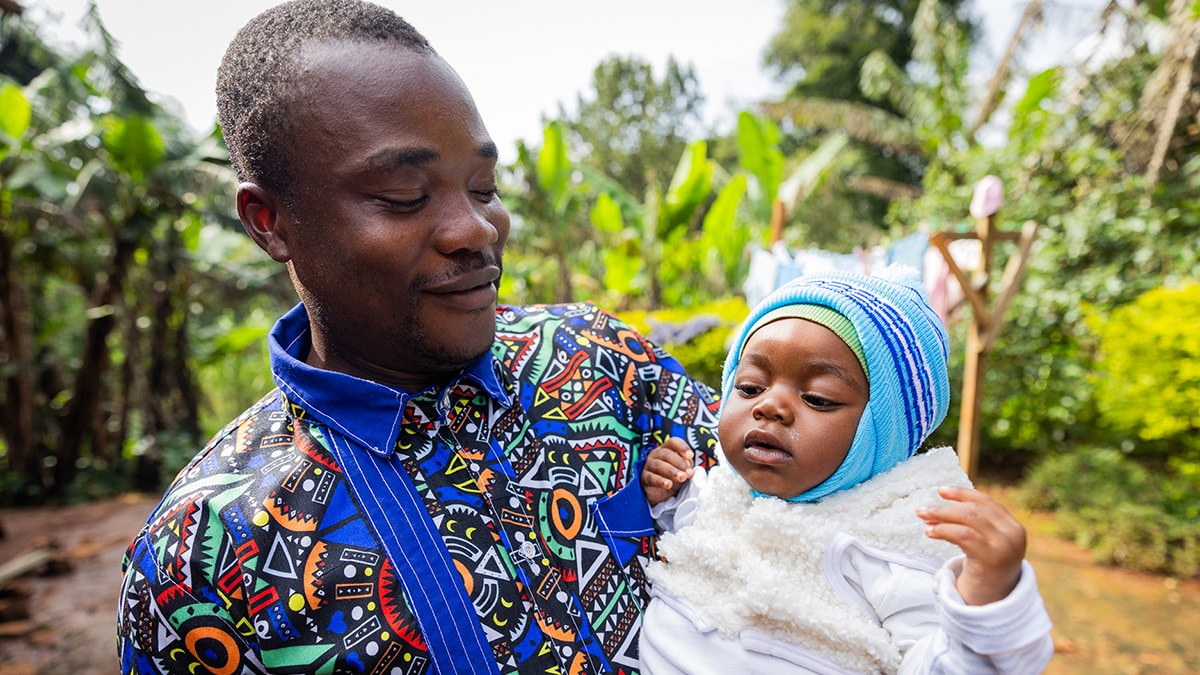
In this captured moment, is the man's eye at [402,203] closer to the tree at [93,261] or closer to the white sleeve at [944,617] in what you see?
the white sleeve at [944,617]

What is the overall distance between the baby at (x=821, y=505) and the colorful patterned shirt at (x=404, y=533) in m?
0.17

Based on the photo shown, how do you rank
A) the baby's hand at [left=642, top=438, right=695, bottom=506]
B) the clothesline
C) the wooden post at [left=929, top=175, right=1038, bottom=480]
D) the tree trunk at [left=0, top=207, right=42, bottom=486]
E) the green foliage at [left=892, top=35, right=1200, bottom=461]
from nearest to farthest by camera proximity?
the baby's hand at [left=642, top=438, right=695, bottom=506] → the wooden post at [left=929, top=175, right=1038, bottom=480] → the clothesline → the green foliage at [left=892, top=35, right=1200, bottom=461] → the tree trunk at [left=0, top=207, right=42, bottom=486]

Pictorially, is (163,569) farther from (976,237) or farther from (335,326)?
(976,237)

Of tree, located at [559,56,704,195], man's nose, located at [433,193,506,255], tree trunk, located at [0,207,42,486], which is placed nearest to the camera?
man's nose, located at [433,193,506,255]

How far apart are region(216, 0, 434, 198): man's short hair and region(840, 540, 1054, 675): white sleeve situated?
124cm

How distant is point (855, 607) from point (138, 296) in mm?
10638

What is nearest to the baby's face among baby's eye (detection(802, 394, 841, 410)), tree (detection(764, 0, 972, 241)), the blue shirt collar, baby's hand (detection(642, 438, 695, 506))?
baby's eye (detection(802, 394, 841, 410))

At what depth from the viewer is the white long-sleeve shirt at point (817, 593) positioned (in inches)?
46.4

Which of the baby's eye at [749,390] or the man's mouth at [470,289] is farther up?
the man's mouth at [470,289]

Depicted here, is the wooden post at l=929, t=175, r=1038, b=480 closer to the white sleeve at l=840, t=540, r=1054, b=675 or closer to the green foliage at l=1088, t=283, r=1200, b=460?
the green foliage at l=1088, t=283, r=1200, b=460

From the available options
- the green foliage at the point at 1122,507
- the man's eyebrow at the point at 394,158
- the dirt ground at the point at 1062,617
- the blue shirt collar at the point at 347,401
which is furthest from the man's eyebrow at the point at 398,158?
the green foliage at the point at 1122,507

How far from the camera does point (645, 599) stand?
1456mm

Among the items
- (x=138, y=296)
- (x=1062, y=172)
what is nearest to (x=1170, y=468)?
(x=1062, y=172)

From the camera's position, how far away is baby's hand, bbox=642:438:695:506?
150 cm
